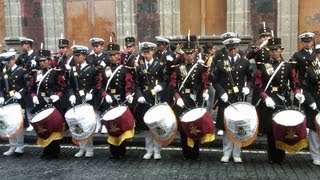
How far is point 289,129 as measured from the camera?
23.7ft

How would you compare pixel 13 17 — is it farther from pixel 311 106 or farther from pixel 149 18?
pixel 311 106

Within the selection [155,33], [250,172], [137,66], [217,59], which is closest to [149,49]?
[137,66]

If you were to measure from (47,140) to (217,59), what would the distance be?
3278 millimetres

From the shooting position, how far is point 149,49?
8.61m

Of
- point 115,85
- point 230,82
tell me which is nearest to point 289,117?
point 230,82

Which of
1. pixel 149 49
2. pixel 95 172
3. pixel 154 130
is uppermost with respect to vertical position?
pixel 149 49

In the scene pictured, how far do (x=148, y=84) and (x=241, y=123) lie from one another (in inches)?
74.7

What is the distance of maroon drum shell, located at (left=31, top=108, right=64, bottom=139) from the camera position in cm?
816

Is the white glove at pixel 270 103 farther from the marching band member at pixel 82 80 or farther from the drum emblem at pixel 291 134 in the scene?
the marching band member at pixel 82 80

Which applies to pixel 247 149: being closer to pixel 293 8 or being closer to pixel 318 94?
pixel 318 94

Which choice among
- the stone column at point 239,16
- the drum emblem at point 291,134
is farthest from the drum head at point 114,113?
the stone column at point 239,16

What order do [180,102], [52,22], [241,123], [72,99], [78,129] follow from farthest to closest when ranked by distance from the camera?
[52,22] < [72,99] < [78,129] < [180,102] < [241,123]

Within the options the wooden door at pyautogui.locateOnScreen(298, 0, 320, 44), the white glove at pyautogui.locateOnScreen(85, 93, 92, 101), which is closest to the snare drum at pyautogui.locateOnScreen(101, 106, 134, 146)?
the white glove at pyautogui.locateOnScreen(85, 93, 92, 101)

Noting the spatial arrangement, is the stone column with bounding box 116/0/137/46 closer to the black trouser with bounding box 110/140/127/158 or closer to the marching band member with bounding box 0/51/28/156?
the marching band member with bounding box 0/51/28/156
